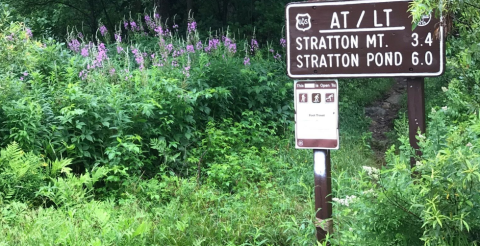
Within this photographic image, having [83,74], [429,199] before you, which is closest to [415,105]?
[429,199]

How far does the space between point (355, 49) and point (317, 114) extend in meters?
0.51

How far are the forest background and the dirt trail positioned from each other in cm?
28

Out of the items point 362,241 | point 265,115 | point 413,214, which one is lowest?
point 362,241

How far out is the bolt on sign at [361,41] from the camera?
294cm

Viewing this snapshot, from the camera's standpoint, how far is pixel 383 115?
9508mm

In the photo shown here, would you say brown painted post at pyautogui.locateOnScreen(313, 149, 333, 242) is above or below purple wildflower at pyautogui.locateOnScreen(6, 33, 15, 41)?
below

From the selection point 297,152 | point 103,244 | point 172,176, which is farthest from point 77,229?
point 297,152

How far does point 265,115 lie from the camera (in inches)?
283

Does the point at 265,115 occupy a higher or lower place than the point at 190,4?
lower

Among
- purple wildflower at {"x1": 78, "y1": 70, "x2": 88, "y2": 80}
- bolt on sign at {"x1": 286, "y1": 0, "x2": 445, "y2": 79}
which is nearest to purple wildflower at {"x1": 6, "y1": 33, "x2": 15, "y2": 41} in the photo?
purple wildflower at {"x1": 78, "y1": 70, "x2": 88, "y2": 80}

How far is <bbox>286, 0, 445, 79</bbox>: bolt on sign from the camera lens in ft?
9.63

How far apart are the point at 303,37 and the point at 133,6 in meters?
12.3

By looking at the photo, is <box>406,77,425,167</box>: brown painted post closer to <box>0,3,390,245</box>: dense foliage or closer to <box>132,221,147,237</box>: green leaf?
<box>0,3,390,245</box>: dense foliage

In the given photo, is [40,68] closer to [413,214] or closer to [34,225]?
[34,225]
